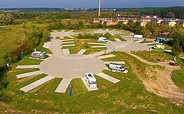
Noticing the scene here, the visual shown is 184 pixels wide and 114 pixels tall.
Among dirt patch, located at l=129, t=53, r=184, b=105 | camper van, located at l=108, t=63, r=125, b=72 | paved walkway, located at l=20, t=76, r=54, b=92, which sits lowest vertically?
dirt patch, located at l=129, t=53, r=184, b=105

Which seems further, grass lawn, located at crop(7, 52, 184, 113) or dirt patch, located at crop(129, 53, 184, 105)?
dirt patch, located at crop(129, 53, 184, 105)

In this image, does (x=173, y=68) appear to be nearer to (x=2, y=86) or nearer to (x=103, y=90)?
(x=103, y=90)

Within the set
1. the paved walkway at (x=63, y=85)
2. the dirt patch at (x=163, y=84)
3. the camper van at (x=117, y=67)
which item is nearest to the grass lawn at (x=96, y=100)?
the paved walkway at (x=63, y=85)

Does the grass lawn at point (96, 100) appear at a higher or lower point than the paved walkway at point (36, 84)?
lower

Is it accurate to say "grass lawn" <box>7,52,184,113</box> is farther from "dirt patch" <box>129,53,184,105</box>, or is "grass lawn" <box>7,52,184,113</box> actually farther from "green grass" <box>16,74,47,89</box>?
"dirt patch" <box>129,53,184,105</box>

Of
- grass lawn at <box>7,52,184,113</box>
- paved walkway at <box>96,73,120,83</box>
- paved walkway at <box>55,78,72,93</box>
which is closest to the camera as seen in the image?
grass lawn at <box>7,52,184,113</box>

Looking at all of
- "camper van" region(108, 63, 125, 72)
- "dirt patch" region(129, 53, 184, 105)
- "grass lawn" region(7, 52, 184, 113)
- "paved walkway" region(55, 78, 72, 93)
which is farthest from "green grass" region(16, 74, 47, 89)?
"dirt patch" region(129, 53, 184, 105)

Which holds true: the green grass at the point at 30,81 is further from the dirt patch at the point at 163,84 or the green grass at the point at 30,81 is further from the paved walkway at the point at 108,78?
the dirt patch at the point at 163,84

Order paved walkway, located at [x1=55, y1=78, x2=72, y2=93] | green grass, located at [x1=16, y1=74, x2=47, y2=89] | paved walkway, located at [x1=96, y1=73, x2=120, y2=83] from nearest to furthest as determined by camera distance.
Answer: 1. paved walkway, located at [x1=55, y1=78, x2=72, y2=93]
2. green grass, located at [x1=16, y1=74, x2=47, y2=89]
3. paved walkway, located at [x1=96, y1=73, x2=120, y2=83]

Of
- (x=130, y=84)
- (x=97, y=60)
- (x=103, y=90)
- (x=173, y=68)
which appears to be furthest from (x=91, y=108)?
(x=173, y=68)

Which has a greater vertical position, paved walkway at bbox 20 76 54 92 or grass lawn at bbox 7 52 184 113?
paved walkway at bbox 20 76 54 92
